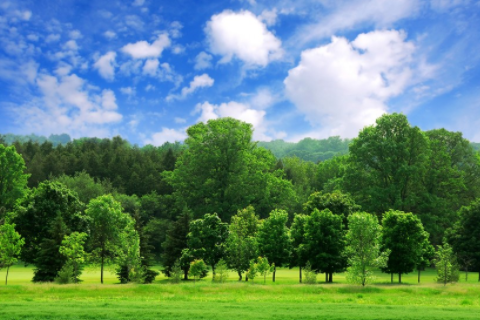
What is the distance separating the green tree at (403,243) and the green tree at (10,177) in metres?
58.0

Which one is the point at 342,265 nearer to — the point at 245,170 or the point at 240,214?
the point at 240,214

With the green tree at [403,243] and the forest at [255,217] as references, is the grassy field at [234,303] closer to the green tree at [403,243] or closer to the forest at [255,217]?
the forest at [255,217]

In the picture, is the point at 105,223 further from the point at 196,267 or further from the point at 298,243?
the point at 298,243

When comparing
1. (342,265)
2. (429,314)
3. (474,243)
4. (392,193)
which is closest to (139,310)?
(429,314)

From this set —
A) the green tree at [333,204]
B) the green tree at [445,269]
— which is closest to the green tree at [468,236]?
A: the green tree at [445,269]

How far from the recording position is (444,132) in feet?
216

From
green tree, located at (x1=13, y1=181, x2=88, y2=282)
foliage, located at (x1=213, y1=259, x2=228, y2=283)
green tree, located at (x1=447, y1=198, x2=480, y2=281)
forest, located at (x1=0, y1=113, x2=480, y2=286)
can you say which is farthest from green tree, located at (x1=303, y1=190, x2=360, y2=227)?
green tree, located at (x1=13, y1=181, x2=88, y2=282)

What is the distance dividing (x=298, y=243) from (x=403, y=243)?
458 inches

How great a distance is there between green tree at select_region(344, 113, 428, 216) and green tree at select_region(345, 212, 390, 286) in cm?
2058

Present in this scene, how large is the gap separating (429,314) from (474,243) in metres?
30.8

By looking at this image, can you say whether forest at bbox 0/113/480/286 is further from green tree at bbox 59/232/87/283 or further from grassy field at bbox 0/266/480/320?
grassy field at bbox 0/266/480/320

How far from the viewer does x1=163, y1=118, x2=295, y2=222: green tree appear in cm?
6538

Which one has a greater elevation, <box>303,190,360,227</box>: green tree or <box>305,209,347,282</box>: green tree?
<box>303,190,360,227</box>: green tree

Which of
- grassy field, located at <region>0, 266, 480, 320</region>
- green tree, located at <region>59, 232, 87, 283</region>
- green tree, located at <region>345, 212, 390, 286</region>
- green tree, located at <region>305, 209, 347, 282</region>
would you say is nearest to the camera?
grassy field, located at <region>0, 266, 480, 320</region>
